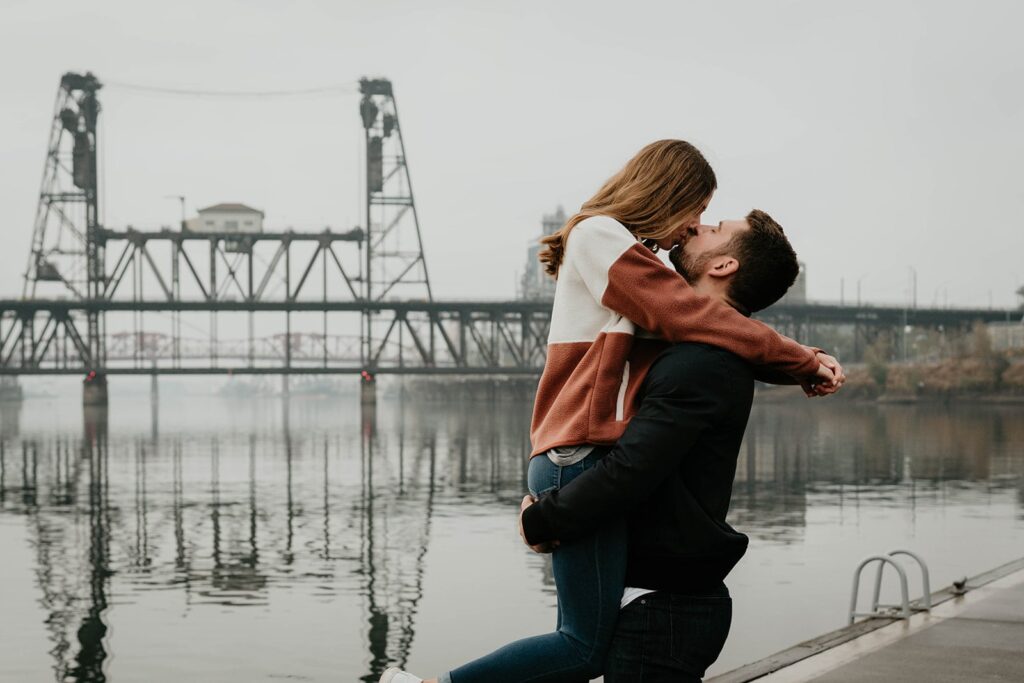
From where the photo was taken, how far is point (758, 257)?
3.16 metres

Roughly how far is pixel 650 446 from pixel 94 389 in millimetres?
93351

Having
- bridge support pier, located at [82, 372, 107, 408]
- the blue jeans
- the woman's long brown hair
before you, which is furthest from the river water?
bridge support pier, located at [82, 372, 107, 408]

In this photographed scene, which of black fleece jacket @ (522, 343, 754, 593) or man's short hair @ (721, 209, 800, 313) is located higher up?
man's short hair @ (721, 209, 800, 313)

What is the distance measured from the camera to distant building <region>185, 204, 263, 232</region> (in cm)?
10150

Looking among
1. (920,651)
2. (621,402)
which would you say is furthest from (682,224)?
(920,651)

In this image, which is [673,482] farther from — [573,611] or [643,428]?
[573,611]

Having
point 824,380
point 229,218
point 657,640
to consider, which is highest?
point 229,218

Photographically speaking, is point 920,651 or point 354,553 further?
point 354,553

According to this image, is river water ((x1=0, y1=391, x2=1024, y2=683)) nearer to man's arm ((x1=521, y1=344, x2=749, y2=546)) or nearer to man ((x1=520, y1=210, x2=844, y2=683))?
man ((x1=520, y1=210, x2=844, y2=683))

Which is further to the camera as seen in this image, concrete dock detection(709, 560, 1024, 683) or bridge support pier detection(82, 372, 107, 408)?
bridge support pier detection(82, 372, 107, 408)

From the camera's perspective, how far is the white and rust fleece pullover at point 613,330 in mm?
2979

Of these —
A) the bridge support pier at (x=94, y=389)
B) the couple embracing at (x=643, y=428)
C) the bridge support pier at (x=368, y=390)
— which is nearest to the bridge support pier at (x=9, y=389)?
the bridge support pier at (x=94, y=389)

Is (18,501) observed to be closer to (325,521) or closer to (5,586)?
(325,521)

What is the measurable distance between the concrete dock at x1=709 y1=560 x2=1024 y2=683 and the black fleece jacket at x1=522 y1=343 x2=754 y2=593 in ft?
11.7
